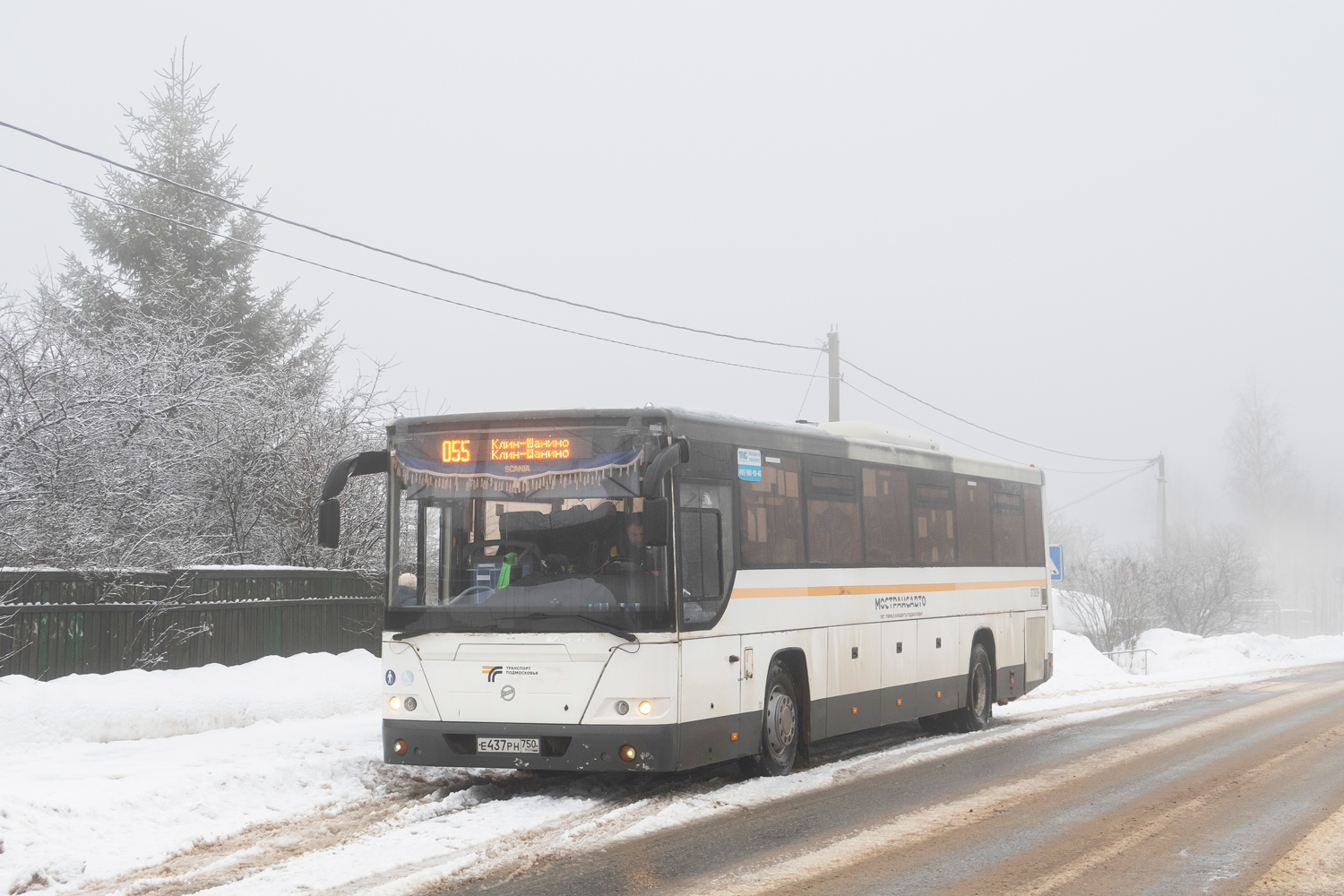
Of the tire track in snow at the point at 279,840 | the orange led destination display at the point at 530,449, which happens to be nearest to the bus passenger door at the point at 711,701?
the tire track in snow at the point at 279,840

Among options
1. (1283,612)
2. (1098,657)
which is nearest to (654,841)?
(1098,657)

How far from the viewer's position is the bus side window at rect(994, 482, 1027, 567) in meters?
16.0

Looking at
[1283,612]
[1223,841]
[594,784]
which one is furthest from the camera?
[1283,612]

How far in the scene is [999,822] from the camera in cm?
891

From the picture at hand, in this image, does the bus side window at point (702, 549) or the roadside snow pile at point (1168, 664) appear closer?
the bus side window at point (702, 549)

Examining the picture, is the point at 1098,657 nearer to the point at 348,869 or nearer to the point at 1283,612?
the point at 348,869

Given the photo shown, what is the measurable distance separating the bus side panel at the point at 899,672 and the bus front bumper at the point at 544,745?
4.07 metres

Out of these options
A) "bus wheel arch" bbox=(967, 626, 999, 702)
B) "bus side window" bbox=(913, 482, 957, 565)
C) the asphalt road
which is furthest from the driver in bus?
"bus wheel arch" bbox=(967, 626, 999, 702)

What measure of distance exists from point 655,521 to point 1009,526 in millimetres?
8533

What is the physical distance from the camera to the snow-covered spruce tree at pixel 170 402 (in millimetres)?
14094

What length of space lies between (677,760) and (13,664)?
6948mm

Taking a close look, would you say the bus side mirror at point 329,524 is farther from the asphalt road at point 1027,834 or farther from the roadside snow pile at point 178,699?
the roadside snow pile at point 178,699

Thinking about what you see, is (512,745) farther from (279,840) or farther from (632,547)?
(279,840)

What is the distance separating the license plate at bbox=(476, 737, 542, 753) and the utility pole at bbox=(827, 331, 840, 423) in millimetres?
18535
